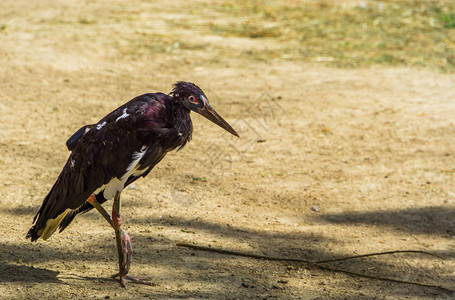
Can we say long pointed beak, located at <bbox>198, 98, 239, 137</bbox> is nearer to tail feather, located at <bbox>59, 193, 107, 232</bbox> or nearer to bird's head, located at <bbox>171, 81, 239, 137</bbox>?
bird's head, located at <bbox>171, 81, 239, 137</bbox>

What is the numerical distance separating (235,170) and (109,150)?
2.40 metres

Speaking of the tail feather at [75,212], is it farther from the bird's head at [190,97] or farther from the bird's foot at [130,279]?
the bird's head at [190,97]

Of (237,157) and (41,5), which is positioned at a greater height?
(41,5)

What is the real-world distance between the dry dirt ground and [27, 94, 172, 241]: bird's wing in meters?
0.54

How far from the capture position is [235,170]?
598 cm

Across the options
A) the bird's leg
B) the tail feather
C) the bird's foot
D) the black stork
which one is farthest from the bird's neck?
Result: the bird's foot

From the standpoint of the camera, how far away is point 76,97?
7188 mm

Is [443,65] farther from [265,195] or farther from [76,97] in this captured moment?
[76,97]

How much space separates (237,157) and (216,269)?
7.10 ft

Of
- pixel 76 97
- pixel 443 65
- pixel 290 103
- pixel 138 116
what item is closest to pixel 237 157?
pixel 290 103

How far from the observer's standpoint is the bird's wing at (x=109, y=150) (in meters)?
3.67

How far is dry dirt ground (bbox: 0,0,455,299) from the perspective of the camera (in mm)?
4211

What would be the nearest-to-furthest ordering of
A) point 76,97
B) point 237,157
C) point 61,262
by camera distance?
point 61,262 < point 237,157 < point 76,97

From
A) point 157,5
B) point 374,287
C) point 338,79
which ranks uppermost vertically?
point 157,5
